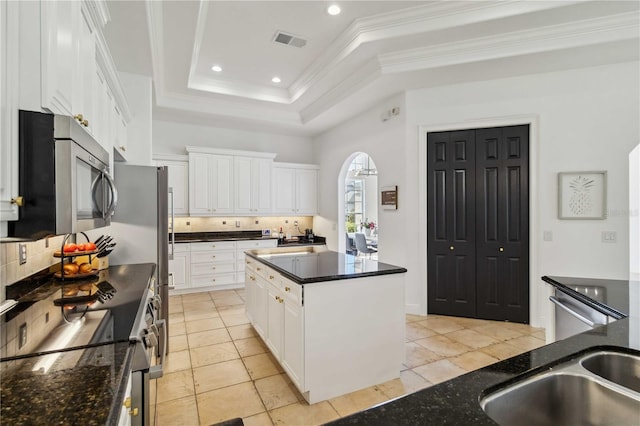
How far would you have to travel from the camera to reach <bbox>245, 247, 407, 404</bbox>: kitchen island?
219cm

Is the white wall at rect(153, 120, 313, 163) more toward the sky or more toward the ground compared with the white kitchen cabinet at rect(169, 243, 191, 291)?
more toward the sky

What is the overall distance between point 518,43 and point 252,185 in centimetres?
440

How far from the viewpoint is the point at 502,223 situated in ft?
12.6

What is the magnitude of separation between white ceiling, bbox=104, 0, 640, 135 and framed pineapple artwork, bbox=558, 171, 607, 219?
1241 millimetres

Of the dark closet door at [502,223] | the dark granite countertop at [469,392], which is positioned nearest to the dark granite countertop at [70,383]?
the dark granite countertop at [469,392]

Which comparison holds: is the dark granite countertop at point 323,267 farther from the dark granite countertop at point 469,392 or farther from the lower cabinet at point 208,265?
the lower cabinet at point 208,265

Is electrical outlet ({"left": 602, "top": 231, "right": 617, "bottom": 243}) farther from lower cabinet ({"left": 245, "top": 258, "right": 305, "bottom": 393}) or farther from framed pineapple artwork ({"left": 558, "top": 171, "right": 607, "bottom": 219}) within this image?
lower cabinet ({"left": 245, "top": 258, "right": 305, "bottom": 393})

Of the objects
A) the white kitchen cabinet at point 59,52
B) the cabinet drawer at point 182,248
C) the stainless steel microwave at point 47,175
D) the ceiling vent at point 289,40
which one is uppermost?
the ceiling vent at point 289,40

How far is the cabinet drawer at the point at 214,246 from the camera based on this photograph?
521cm

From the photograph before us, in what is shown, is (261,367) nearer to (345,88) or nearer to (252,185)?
(345,88)

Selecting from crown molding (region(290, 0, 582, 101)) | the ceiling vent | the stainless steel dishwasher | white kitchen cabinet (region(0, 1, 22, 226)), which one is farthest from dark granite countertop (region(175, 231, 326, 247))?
the stainless steel dishwasher

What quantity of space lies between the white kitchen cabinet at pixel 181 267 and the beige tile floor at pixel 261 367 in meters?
0.93

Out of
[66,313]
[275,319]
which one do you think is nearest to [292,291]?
[275,319]

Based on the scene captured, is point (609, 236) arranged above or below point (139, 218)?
below
